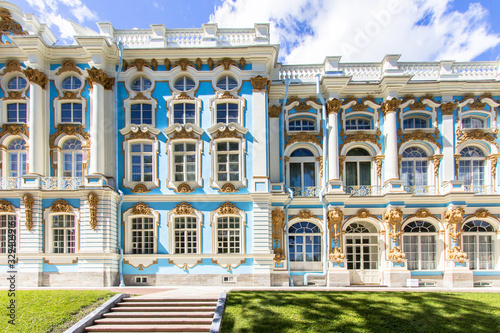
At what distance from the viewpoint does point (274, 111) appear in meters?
20.0

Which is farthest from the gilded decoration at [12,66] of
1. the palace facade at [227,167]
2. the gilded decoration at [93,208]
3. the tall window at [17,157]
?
the gilded decoration at [93,208]

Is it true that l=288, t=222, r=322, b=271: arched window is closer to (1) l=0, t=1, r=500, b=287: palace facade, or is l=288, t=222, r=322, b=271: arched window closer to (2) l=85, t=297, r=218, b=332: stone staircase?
(1) l=0, t=1, r=500, b=287: palace facade

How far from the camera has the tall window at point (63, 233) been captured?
17828 millimetres

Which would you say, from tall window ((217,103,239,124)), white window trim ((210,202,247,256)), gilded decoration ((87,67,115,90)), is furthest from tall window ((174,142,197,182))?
gilded decoration ((87,67,115,90))

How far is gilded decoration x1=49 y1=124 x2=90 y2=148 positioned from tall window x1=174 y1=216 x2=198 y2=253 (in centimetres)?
590

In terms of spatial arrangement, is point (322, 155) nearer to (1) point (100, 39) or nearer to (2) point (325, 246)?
(2) point (325, 246)

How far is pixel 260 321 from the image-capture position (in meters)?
10.8

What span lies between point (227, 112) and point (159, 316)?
10.4 metres

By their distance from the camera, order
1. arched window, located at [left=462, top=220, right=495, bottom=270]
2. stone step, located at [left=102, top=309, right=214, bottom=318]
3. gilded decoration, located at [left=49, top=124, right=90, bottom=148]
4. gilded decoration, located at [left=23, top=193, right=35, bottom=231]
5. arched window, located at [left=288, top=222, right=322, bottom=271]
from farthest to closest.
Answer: arched window, located at [left=462, top=220, right=495, bottom=270] < arched window, located at [left=288, top=222, right=322, bottom=271] < gilded decoration, located at [left=49, top=124, right=90, bottom=148] < gilded decoration, located at [left=23, top=193, right=35, bottom=231] < stone step, located at [left=102, top=309, right=214, bottom=318]

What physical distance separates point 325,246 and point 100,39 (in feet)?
46.8

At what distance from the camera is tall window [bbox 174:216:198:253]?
1831 cm

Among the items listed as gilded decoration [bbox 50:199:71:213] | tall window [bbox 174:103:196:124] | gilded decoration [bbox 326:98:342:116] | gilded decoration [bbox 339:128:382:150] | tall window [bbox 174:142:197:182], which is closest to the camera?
gilded decoration [bbox 50:199:71:213]

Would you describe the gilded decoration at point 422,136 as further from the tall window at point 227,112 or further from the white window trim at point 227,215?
the white window trim at point 227,215

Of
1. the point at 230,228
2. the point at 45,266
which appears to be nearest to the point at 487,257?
the point at 230,228
